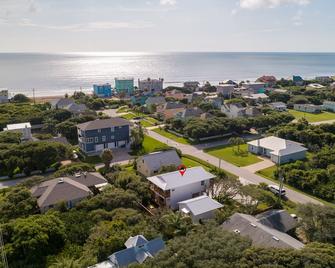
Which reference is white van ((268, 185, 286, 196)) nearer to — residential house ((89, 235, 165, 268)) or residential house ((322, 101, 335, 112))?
residential house ((89, 235, 165, 268))

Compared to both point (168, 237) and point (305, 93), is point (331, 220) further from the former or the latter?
point (305, 93)

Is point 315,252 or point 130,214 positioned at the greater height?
point 315,252

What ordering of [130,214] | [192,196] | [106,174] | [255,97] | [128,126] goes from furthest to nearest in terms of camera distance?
[255,97]
[128,126]
[106,174]
[192,196]
[130,214]

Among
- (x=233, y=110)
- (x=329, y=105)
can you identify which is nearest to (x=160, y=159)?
(x=233, y=110)

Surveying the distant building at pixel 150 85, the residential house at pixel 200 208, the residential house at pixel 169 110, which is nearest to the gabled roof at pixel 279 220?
the residential house at pixel 200 208

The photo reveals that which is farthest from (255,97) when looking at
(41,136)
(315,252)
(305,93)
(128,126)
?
(315,252)

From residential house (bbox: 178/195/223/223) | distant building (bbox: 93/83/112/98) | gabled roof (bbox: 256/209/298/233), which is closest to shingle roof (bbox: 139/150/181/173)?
residential house (bbox: 178/195/223/223)
